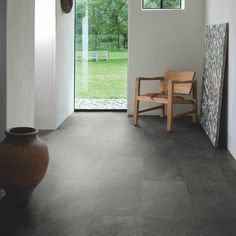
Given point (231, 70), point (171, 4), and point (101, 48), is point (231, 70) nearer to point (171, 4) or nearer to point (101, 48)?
point (171, 4)

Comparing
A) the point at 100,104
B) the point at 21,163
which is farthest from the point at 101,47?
the point at 21,163

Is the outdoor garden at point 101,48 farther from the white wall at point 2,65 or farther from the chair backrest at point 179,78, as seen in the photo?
the white wall at point 2,65

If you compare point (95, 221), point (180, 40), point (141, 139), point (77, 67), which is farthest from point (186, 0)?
point (95, 221)

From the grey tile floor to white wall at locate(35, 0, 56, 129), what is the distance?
1.57 feet

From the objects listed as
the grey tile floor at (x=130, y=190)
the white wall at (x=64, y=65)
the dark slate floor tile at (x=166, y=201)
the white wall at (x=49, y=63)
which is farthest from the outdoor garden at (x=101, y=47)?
the dark slate floor tile at (x=166, y=201)

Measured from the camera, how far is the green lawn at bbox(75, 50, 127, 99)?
325 inches

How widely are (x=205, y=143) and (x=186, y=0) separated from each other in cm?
301

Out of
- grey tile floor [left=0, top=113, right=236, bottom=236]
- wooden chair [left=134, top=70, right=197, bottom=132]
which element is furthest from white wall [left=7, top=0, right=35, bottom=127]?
wooden chair [left=134, top=70, right=197, bottom=132]

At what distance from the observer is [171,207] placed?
3.38 meters

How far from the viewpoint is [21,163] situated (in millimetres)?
3258

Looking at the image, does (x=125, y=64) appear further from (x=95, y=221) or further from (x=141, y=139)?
(x=95, y=221)

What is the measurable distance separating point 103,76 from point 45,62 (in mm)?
2106

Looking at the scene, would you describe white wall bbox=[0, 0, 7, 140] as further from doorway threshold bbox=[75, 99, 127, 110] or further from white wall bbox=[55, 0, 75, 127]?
doorway threshold bbox=[75, 99, 127, 110]

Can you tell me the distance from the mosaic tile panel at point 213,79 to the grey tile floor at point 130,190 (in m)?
0.24
